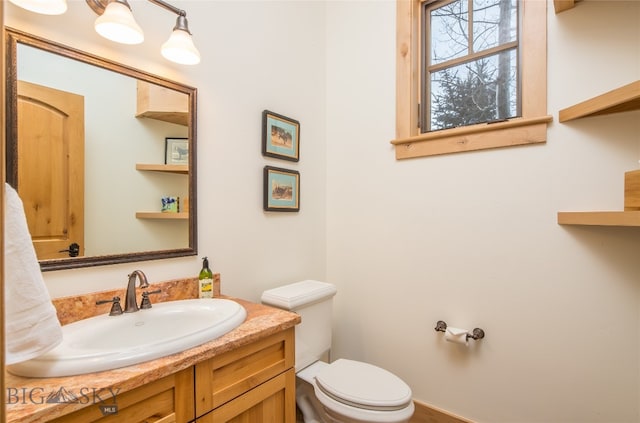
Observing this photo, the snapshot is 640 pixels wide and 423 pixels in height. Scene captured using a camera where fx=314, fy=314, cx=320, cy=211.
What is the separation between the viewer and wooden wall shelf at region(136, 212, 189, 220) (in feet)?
4.19

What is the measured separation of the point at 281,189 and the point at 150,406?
1227 mm

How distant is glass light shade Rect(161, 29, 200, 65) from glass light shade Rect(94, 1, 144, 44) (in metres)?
0.13

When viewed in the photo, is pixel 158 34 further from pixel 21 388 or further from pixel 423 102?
pixel 423 102

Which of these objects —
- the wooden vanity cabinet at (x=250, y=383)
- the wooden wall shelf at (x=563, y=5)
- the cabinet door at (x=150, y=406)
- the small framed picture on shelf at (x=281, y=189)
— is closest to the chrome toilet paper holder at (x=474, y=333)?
the wooden vanity cabinet at (x=250, y=383)

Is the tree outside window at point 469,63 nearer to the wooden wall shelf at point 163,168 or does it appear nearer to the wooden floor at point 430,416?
the wooden wall shelf at point 163,168

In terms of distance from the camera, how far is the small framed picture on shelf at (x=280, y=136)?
174 cm

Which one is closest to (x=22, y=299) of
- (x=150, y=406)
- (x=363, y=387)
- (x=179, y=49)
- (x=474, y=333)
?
(x=150, y=406)

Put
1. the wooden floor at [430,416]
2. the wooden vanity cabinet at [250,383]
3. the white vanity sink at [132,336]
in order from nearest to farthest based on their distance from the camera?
the white vanity sink at [132,336], the wooden vanity cabinet at [250,383], the wooden floor at [430,416]

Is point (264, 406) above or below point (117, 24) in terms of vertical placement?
below

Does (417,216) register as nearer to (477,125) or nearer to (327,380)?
(477,125)

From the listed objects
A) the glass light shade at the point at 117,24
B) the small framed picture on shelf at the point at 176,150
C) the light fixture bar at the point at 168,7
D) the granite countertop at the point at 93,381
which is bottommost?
the granite countertop at the point at 93,381

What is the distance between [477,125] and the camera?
5.41 feet

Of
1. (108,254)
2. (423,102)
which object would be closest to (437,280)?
(423,102)

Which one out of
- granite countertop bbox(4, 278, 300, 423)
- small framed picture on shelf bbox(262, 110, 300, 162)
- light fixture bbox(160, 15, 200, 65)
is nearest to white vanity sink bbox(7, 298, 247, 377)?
granite countertop bbox(4, 278, 300, 423)
